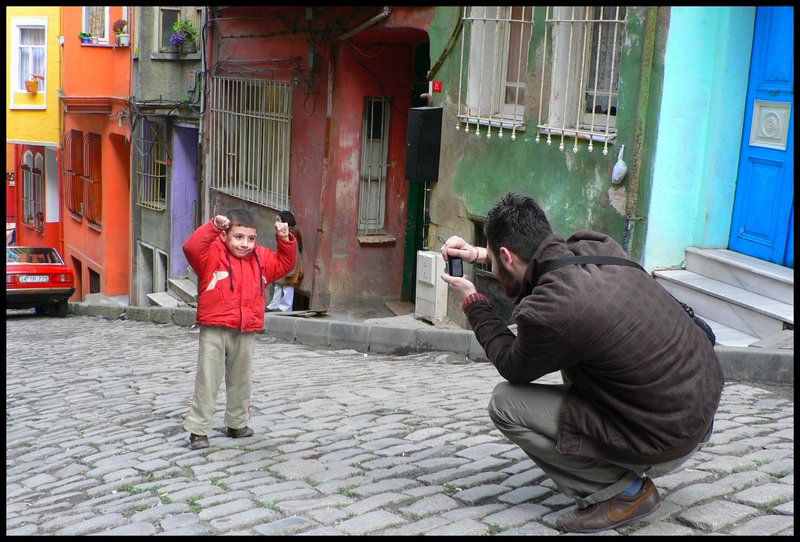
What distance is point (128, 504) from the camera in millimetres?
5000

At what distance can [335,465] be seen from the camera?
551cm

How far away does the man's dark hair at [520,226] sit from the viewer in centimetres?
416

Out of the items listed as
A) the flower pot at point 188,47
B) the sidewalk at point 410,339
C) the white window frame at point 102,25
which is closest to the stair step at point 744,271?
the sidewalk at point 410,339

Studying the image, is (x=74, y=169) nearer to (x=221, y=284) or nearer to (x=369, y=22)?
(x=369, y=22)

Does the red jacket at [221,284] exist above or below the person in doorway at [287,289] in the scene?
above

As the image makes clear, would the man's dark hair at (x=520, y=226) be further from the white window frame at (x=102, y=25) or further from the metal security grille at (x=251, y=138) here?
the white window frame at (x=102, y=25)

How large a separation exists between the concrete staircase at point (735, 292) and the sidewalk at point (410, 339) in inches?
10.0

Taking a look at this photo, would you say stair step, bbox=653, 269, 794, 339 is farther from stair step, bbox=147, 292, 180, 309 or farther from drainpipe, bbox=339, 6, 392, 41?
stair step, bbox=147, 292, 180, 309

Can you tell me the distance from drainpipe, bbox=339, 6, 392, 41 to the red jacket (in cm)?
718

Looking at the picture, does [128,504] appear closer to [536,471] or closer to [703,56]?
[536,471]

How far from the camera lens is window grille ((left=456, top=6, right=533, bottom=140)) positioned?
10594 millimetres

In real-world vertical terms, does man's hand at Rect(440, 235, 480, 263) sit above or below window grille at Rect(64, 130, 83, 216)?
above

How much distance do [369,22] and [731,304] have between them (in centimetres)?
681

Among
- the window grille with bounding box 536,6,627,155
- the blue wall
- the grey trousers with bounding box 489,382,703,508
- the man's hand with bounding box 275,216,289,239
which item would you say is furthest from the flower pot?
the grey trousers with bounding box 489,382,703,508
